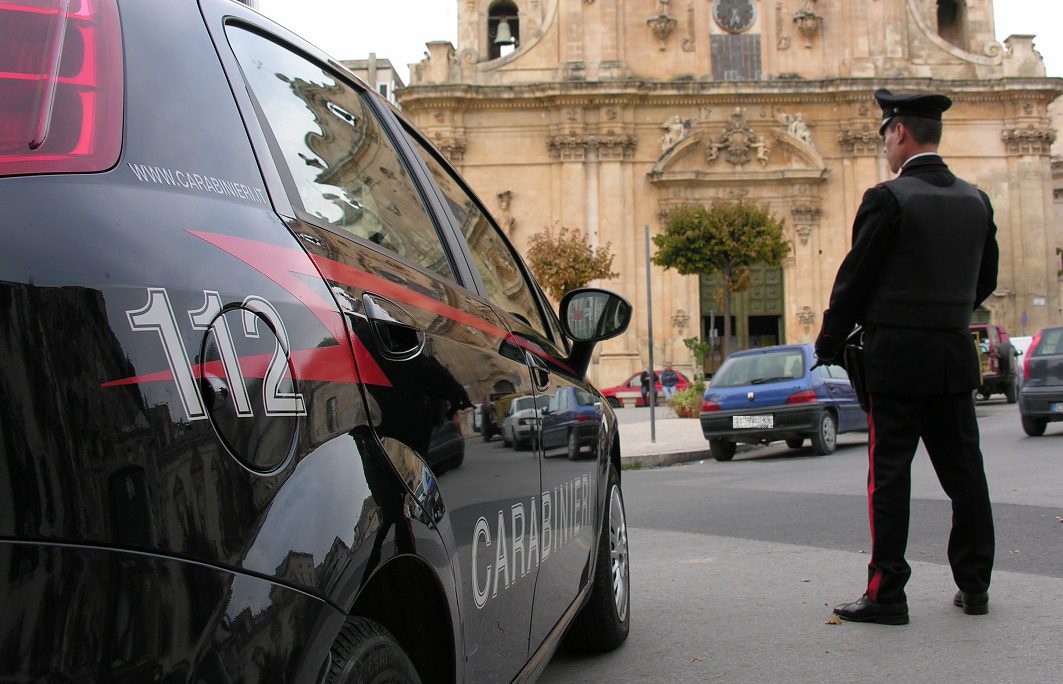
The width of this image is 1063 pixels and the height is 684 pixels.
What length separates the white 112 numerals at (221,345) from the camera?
4.22ft

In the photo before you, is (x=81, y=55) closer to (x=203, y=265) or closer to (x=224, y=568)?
(x=203, y=265)

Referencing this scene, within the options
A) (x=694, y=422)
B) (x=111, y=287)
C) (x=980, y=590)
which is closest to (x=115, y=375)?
(x=111, y=287)

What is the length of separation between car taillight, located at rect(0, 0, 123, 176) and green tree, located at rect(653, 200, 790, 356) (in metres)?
32.0

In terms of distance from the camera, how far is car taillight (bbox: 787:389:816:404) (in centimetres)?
1468

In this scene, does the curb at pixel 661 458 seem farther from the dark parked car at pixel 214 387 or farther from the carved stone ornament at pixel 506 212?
the carved stone ornament at pixel 506 212

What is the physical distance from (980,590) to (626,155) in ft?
127

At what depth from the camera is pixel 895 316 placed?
4.15 metres

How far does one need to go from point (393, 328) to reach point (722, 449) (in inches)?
550

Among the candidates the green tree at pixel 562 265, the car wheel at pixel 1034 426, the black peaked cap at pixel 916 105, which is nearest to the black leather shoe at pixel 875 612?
the black peaked cap at pixel 916 105

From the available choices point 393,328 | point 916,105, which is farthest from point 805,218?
point 393,328

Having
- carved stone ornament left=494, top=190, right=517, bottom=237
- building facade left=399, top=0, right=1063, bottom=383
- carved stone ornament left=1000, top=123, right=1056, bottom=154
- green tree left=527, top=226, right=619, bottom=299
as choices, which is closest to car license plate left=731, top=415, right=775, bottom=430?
green tree left=527, top=226, right=619, bottom=299

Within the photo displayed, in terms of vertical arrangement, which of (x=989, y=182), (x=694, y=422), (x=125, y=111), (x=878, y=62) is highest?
(x=878, y=62)

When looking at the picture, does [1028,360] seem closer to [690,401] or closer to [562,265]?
[690,401]

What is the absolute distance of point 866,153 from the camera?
42.2 m
